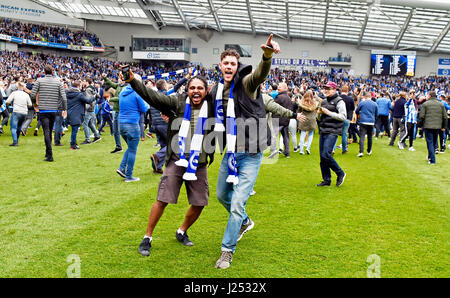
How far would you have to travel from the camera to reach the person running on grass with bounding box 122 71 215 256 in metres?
3.75

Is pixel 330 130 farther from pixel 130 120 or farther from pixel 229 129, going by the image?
pixel 229 129

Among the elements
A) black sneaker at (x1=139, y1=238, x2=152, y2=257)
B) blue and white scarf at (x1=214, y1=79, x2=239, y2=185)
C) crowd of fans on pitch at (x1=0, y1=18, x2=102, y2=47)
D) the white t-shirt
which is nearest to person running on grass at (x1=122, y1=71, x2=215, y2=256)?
black sneaker at (x1=139, y1=238, x2=152, y2=257)

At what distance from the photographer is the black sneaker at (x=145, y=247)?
150 inches

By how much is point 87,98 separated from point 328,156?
7.22 meters

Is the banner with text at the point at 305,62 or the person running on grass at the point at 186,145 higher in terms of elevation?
the banner with text at the point at 305,62

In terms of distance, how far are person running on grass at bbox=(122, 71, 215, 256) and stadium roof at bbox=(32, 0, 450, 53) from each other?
114 ft

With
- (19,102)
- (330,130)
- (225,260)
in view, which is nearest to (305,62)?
(19,102)

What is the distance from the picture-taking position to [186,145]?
381 cm

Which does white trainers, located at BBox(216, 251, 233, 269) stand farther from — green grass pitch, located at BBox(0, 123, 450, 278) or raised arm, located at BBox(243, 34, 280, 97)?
raised arm, located at BBox(243, 34, 280, 97)

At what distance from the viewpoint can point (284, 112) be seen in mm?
4379

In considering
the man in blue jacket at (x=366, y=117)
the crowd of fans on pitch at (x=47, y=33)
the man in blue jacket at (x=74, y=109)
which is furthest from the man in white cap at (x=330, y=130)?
the crowd of fans on pitch at (x=47, y=33)

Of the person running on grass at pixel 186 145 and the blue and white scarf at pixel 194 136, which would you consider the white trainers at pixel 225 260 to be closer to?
the person running on grass at pixel 186 145

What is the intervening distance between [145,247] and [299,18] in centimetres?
4302
